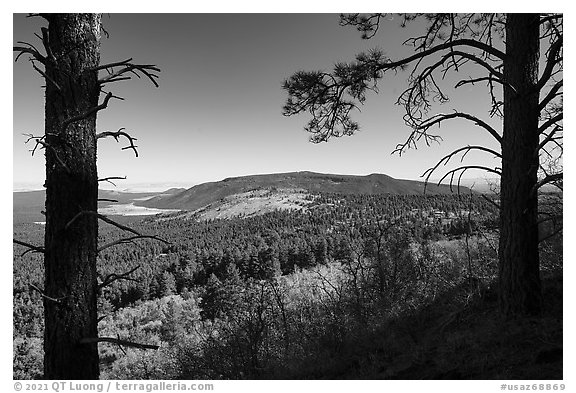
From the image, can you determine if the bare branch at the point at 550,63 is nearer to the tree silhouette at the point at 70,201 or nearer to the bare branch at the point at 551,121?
the bare branch at the point at 551,121

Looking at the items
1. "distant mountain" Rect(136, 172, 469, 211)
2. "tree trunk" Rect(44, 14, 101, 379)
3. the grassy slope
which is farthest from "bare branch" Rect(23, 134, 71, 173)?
"distant mountain" Rect(136, 172, 469, 211)

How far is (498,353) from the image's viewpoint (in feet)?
10.4

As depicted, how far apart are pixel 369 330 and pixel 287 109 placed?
374cm

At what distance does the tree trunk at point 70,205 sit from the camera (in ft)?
7.23

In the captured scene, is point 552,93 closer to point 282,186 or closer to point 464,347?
point 464,347

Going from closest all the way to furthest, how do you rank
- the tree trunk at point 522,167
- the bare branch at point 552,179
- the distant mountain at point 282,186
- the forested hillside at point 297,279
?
the bare branch at point 552,179 → the tree trunk at point 522,167 → the forested hillside at point 297,279 → the distant mountain at point 282,186

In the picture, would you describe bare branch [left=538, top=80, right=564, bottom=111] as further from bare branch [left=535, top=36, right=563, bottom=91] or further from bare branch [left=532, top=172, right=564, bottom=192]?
bare branch [left=532, top=172, right=564, bottom=192]

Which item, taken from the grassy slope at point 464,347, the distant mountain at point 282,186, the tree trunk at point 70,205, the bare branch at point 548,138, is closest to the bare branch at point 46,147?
the tree trunk at point 70,205

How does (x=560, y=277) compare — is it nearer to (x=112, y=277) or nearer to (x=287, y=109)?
(x=287, y=109)

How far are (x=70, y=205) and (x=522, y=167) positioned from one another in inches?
179

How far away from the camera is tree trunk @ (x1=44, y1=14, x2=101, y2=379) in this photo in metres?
2.21

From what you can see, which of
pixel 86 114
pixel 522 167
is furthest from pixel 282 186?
pixel 86 114

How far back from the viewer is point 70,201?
223cm
